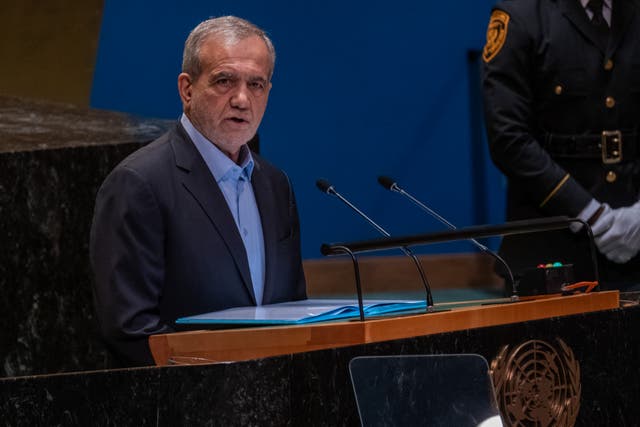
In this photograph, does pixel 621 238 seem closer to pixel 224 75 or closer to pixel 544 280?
pixel 544 280

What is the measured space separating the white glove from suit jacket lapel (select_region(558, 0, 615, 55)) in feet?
1.43

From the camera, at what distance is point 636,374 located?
2066 mm

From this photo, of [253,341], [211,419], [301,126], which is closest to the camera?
[211,419]

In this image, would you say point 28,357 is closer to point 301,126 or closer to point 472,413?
point 472,413

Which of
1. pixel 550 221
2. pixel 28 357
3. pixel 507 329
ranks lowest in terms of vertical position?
pixel 28 357

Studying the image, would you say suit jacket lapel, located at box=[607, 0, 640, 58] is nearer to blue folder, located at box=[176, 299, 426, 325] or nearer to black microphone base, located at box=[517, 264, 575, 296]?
black microphone base, located at box=[517, 264, 575, 296]

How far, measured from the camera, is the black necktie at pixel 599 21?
3.05 m

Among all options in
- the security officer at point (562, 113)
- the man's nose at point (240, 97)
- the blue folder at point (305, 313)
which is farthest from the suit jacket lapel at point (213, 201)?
the security officer at point (562, 113)

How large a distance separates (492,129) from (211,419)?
5.18 ft

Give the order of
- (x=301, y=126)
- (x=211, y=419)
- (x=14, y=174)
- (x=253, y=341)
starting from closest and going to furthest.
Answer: (x=211, y=419)
(x=253, y=341)
(x=14, y=174)
(x=301, y=126)

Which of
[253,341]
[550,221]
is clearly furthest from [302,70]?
[253,341]

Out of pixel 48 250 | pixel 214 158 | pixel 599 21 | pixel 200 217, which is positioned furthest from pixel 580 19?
pixel 48 250

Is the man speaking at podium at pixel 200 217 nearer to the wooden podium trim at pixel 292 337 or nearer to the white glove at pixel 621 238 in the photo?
the wooden podium trim at pixel 292 337

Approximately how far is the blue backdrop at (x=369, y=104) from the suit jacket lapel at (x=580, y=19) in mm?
2769
